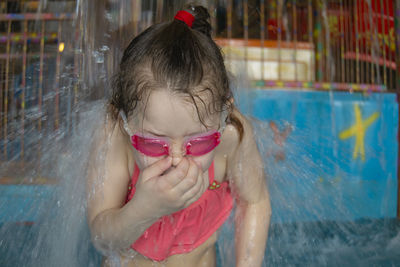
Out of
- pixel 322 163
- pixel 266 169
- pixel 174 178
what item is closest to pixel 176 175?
pixel 174 178

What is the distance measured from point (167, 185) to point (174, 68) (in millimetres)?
358

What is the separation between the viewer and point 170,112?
1025mm

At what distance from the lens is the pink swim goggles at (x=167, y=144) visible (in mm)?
1072

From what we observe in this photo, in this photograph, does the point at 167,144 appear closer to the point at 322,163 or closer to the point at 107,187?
the point at 107,187

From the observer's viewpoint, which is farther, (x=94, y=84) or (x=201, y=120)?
A: (x=94, y=84)

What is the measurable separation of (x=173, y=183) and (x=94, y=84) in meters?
1.44

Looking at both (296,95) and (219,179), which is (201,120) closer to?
(219,179)

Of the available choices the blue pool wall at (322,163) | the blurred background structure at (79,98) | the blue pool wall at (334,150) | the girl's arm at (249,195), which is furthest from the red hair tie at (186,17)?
the blue pool wall at (334,150)

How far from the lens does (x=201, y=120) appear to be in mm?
1085

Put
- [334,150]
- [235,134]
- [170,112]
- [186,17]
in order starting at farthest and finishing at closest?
[334,150] → [235,134] → [186,17] → [170,112]

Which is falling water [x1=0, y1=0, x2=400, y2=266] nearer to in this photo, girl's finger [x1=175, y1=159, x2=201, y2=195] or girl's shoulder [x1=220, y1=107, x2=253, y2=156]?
girl's shoulder [x1=220, y1=107, x2=253, y2=156]

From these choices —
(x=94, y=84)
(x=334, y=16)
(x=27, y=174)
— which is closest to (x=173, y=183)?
(x=94, y=84)

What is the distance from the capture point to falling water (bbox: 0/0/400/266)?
1.86 meters

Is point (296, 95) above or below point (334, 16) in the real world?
below
